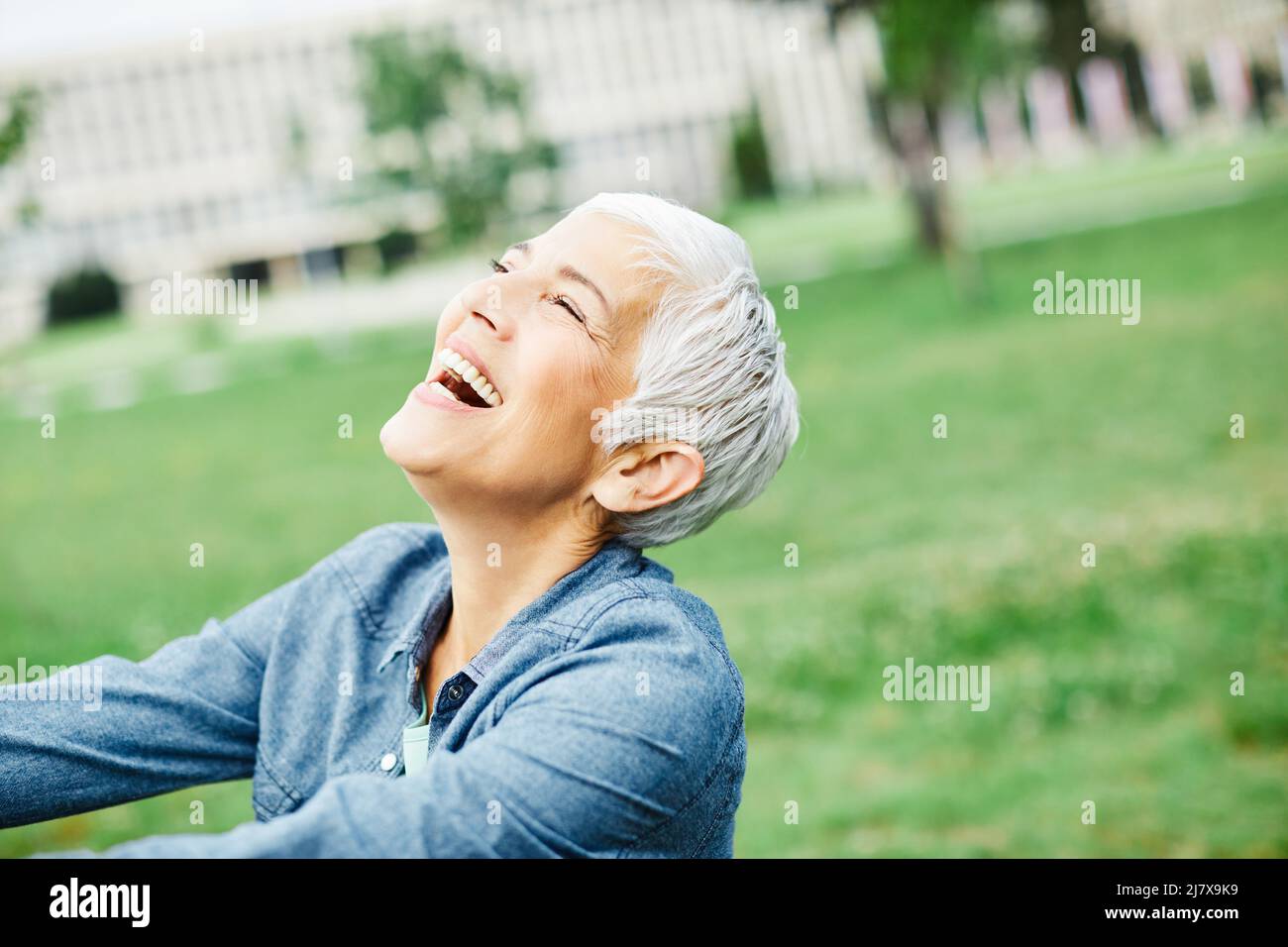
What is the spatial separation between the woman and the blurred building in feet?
150

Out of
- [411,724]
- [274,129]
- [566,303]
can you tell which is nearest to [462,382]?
[566,303]

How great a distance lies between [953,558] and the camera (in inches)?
298

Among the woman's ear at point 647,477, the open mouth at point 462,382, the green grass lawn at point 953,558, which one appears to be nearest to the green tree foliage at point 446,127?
the green grass lawn at point 953,558

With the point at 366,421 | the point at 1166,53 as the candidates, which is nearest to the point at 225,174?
the point at 1166,53

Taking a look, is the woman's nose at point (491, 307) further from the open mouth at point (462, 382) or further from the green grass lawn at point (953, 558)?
the green grass lawn at point (953, 558)

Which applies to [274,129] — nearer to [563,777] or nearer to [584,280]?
[584,280]

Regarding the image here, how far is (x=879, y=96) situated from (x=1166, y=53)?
4510 cm

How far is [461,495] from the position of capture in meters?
1.88

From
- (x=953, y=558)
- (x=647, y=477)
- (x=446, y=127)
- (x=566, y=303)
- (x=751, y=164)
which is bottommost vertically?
(x=953, y=558)

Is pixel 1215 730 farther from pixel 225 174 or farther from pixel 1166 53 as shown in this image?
pixel 225 174

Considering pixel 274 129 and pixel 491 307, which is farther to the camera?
pixel 274 129

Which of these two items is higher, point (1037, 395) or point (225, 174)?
point (225, 174)

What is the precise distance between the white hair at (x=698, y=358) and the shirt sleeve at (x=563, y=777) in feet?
1.08

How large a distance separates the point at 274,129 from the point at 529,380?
46.4 meters
